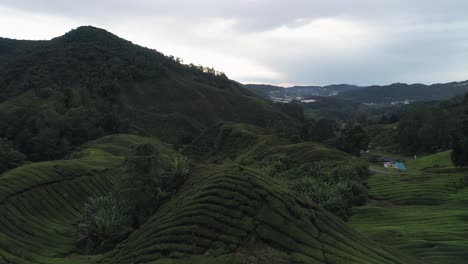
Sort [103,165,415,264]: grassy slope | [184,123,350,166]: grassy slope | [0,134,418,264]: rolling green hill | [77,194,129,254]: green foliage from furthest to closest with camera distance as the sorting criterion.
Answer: [184,123,350,166]: grassy slope
[77,194,129,254]: green foliage
[103,165,415,264]: grassy slope
[0,134,418,264]: rolling green hill

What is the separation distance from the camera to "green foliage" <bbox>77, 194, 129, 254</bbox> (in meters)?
33.1

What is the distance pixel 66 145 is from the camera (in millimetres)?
93188

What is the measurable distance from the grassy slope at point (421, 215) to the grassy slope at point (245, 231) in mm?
3360

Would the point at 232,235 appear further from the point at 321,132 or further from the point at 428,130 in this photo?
the point at 428,130

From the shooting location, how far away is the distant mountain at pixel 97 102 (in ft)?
333

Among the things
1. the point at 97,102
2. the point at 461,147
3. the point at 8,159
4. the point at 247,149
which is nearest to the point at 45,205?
the point at 8,159

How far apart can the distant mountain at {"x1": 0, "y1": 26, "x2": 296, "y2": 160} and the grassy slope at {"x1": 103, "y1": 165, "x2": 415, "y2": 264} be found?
73.4m

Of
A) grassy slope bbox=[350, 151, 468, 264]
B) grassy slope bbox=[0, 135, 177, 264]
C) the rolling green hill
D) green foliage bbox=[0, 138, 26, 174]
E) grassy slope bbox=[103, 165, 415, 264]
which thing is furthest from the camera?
green foliage bbox=[0, 138, 26, 174]

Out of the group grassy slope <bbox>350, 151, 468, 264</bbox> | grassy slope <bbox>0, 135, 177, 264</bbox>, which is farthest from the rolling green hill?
grassy slope <bbox>350, 151, 468, 264</bbox>

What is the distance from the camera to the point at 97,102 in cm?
13825

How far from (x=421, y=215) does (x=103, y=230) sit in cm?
2844

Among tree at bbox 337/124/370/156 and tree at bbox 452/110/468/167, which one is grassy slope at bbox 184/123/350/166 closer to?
tree at bbox 337/124/370/156

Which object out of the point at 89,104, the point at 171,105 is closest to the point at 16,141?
the point at 89,104

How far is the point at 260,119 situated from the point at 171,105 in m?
39.5
